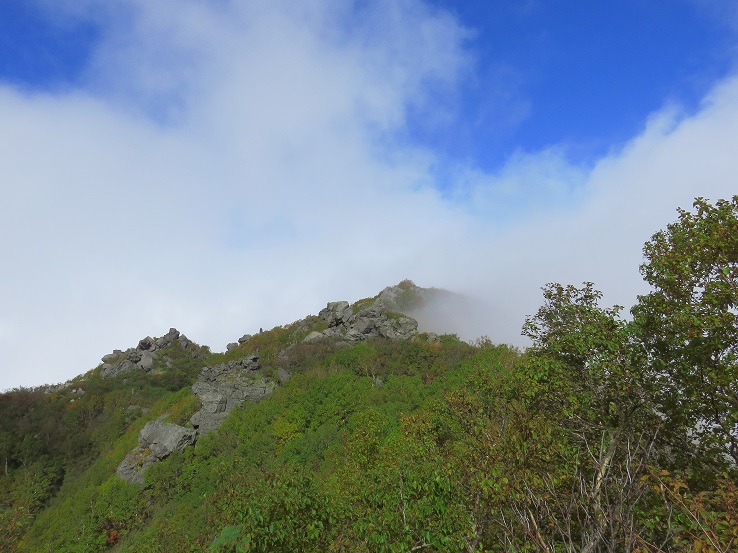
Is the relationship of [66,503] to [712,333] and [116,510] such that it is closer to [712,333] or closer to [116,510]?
[116,510]

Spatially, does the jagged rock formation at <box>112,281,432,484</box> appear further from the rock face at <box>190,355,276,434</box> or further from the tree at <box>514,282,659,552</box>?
the tree at <box>514,282,659,552</box>

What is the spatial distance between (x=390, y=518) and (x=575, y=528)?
201 inches

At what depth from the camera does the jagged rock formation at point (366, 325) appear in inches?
3506

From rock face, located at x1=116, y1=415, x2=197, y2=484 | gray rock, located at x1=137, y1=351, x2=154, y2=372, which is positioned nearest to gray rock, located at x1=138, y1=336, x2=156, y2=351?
gray rock, located at x1=137, y1=351, x2=154, y2=372

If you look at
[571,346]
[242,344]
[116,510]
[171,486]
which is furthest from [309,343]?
[571,346]

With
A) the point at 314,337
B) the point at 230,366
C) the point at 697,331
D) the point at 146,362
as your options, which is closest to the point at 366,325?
the point at 314,337

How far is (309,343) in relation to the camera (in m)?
89.7

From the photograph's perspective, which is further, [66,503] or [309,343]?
[309,343]

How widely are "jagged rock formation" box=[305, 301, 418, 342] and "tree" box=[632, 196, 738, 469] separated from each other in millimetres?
74800

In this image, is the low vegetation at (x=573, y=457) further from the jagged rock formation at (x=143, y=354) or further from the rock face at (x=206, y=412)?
the jagged rock formation at (x=143, y=354)

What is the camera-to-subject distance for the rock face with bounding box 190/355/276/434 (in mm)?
67188

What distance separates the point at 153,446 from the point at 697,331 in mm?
71128

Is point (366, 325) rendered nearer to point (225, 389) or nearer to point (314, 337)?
point (314, 337)

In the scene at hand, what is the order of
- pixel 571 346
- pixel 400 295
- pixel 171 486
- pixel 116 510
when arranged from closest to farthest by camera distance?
pixel 571 346 < pixel 116 510 < pixel 171 486 < pixel 400 295
